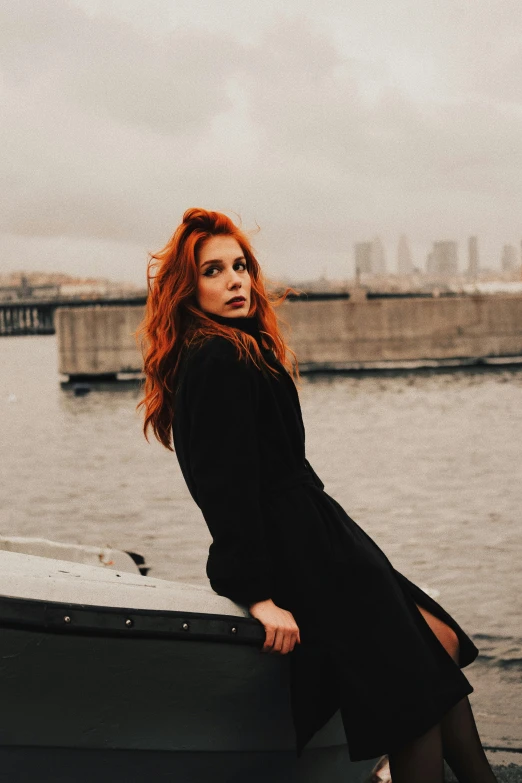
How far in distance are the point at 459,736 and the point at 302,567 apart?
0.66 meters

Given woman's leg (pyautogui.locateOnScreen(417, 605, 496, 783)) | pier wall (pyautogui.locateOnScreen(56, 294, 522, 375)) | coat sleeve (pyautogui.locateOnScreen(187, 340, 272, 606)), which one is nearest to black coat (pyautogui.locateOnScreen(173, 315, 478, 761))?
coat sleeve (pyautogui.locateOnScreen(187, 340, 272, 606))

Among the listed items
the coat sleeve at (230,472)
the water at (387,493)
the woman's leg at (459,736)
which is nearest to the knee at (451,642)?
the woman's leg at (459,736)

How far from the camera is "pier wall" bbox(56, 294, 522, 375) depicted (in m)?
31.9

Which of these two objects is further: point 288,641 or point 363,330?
point 363,330

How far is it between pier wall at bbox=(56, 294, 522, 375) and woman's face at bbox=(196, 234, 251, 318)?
94.4 ft

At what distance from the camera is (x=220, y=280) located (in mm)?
2947

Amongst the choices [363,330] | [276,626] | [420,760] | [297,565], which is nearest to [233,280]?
[297,565]

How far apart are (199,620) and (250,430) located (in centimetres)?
48

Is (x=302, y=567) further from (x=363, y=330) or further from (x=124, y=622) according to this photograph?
(x=363, y=330)

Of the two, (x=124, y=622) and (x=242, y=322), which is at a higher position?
(x=242, y=322)

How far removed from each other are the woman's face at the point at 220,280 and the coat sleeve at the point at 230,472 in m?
0.23

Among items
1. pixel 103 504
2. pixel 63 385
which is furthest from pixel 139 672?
pixel 63 385

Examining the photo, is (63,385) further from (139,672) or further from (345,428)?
(139,672)

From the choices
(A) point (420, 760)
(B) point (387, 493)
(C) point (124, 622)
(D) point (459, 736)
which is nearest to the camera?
(C) point (124, 622)
